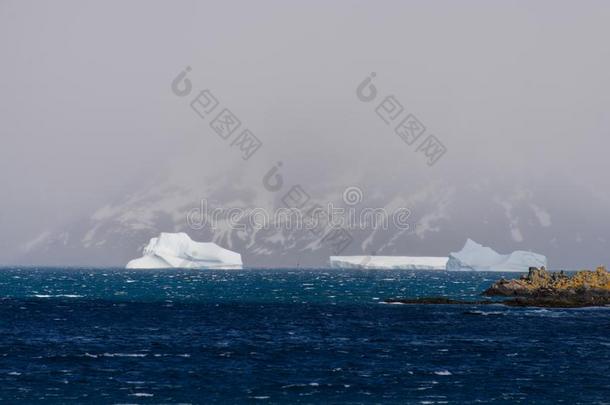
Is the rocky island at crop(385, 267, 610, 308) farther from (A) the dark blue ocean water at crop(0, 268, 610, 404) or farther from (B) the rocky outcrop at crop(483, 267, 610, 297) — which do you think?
(A) the dark blue ocean water at crop(0, 268, 610, 404)

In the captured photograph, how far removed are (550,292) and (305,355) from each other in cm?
6138

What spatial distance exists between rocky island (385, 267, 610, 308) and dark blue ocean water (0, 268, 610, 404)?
26.2 feet

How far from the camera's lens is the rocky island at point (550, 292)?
103 m

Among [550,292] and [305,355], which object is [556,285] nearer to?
[550,292]

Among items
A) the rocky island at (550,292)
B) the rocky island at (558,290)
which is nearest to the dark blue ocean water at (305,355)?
the rocky island at (550,292)

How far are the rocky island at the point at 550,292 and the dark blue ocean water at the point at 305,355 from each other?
7.99 m

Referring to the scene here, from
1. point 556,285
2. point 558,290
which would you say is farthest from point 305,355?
point 556,285

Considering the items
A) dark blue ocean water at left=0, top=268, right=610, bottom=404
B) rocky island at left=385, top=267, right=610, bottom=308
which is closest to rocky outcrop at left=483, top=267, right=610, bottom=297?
rocky island at left=385, top=267, right=610, bottom=308

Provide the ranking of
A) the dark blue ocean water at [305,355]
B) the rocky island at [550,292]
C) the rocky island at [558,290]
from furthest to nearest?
the rocky island at [558,290], the rocky island at [550,292], the dark blue ocean water at [305,355]

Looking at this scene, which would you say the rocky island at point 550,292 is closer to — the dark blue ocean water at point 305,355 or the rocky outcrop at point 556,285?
the rocky outcrop at point 556,285

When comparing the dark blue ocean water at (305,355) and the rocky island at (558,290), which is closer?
the dark blue ocean water at (305,355)

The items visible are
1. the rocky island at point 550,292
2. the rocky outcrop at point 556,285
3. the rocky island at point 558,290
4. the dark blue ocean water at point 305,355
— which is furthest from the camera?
the rocky outcrop at point 556,285

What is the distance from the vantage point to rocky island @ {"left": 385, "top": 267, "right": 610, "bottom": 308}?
103188 mm

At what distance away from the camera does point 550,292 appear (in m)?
112
